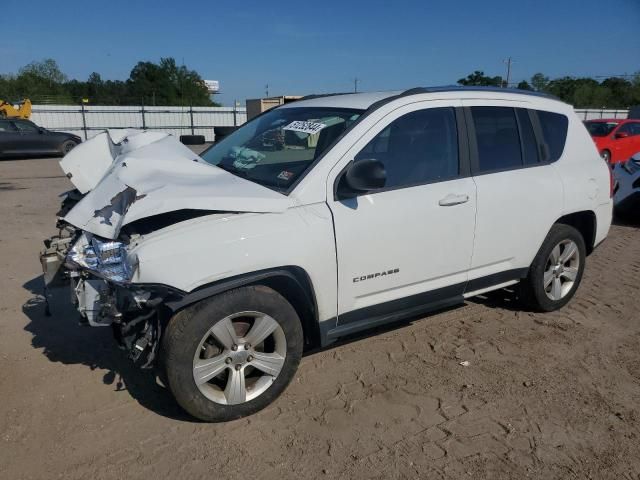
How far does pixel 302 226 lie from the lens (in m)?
3.02

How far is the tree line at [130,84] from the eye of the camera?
61.2m

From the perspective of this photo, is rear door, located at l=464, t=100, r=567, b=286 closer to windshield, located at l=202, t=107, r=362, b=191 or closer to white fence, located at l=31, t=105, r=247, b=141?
windshield, located at l=202, t=107, r=362, b=191

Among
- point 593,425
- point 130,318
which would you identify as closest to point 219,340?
point 130,318

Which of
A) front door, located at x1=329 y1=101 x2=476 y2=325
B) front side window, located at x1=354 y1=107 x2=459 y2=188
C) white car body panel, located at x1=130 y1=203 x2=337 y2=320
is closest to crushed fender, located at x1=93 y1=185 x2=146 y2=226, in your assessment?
white car body panel, located at x1=130 y1=203 x2=337 y2=320

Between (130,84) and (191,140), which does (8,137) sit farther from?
(130,84)

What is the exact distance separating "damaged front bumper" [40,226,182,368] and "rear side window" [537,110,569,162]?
131 inches

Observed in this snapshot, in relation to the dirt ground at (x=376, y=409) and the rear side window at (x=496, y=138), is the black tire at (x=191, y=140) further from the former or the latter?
the rear side window at (x=496, y=138)

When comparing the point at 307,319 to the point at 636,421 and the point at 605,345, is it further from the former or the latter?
the point at 605,345

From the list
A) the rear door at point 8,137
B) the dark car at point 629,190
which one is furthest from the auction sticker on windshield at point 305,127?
the rear door at point 8,137

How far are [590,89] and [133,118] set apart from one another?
49214 mm

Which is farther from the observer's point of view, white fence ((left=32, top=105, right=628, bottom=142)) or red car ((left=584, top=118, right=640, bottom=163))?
white fence ((left=32, top=105, right=628, bottom=142))

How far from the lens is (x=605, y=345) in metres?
4.07

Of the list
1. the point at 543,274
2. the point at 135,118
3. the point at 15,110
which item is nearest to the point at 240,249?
the point at 543,274

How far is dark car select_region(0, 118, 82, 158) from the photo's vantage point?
1850 centimetres
